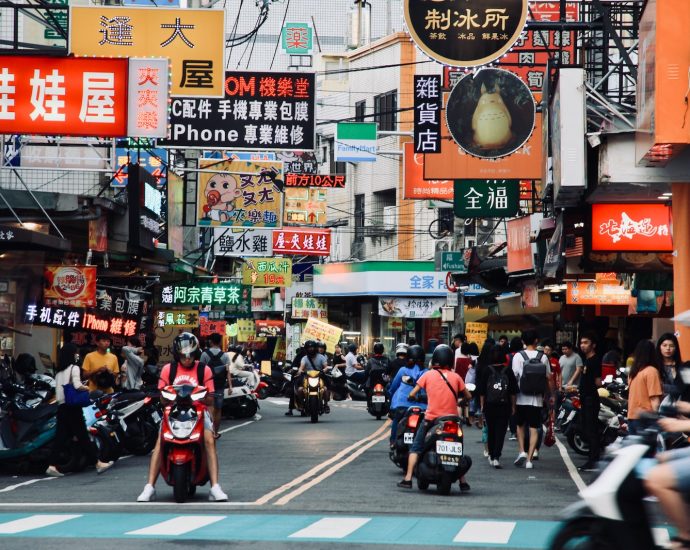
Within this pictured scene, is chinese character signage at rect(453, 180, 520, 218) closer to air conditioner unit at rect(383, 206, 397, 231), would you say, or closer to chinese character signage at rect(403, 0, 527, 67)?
chinese character signage at rect(403, 0, 527, 67)

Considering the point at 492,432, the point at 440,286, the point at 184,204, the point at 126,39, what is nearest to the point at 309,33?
the point at 440,286

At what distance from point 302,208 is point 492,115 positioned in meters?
23.0

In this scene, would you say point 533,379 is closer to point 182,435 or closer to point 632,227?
point 632,227

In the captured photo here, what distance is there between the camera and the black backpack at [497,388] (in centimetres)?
1866

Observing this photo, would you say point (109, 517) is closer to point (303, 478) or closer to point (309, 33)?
point (303, 478)

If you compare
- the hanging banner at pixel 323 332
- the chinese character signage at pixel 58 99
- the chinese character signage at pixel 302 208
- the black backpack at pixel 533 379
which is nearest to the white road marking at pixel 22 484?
the chinese character signage at pixel 58 99

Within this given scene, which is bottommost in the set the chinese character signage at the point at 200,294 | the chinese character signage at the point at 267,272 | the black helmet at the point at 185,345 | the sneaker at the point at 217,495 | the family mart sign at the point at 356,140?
the sneaker at the point at 217,495

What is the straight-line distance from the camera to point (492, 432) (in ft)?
62.0

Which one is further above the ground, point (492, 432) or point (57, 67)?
point (57, 67)

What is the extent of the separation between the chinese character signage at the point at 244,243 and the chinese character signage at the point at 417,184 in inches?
378

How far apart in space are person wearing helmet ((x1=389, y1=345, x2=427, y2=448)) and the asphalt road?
31.9 inches

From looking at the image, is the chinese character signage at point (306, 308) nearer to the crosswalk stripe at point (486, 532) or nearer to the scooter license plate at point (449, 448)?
the scooter license plate at point (449, 448)

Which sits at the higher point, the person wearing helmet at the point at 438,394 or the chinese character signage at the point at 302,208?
the chinese character signage at the point at 302,208

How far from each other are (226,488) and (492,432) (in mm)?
4772
